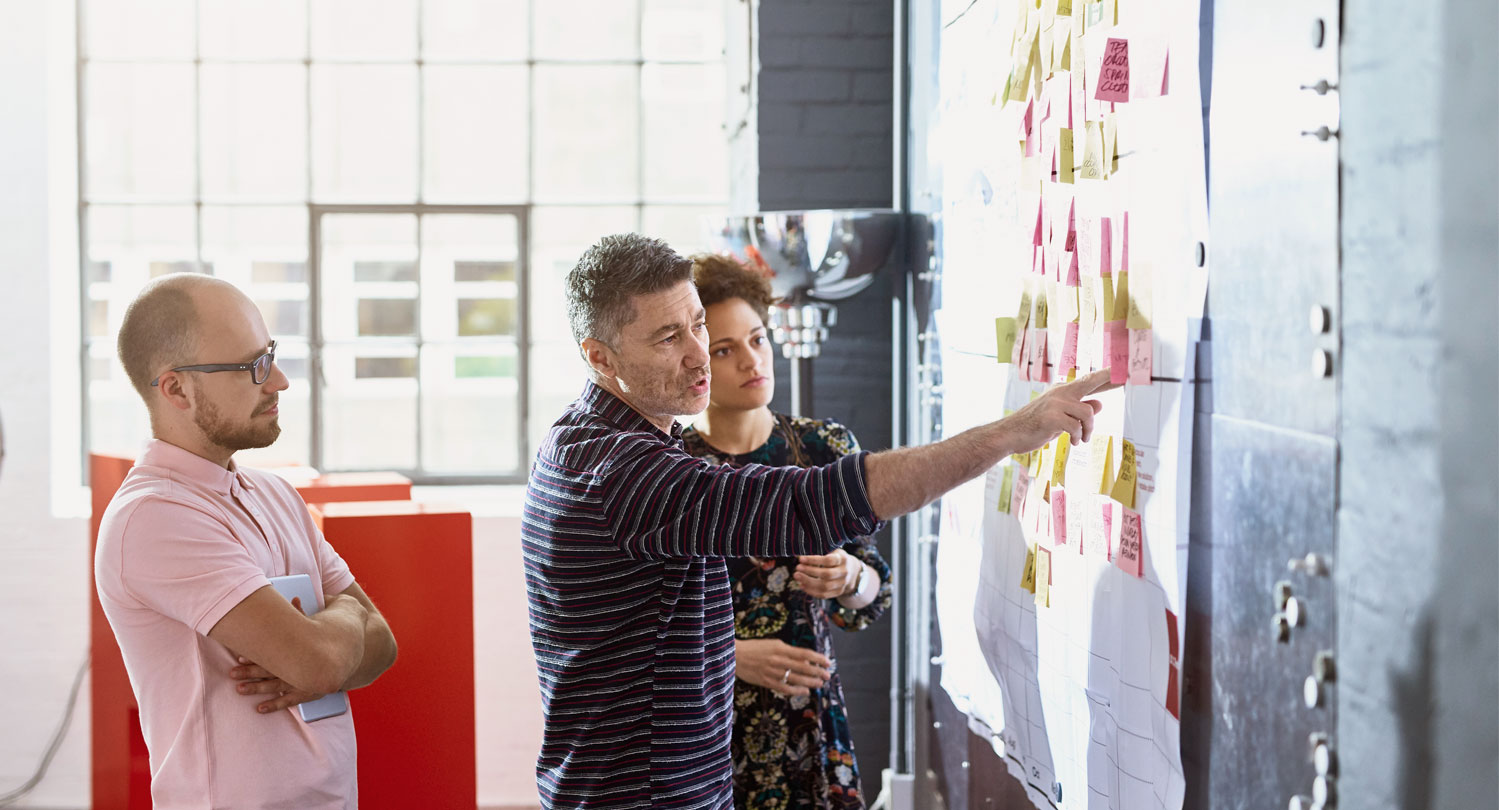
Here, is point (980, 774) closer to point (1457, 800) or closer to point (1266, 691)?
point (1266, 691)

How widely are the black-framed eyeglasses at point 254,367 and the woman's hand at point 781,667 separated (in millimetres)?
848

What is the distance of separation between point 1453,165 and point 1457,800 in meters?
0.45

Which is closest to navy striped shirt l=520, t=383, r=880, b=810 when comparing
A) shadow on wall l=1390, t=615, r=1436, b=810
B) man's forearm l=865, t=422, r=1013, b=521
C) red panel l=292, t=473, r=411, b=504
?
man's forearm l=865, t=422, r=1013, b=521

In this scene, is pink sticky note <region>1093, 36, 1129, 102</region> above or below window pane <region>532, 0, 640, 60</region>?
below

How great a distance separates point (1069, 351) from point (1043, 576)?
36cm

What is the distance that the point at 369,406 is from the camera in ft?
15.1

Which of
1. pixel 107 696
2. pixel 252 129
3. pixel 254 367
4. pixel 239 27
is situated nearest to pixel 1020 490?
pixel 254 367

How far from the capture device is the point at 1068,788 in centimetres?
173

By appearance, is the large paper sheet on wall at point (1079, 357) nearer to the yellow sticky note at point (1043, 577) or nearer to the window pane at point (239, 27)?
the yellow sticky note at point (1043, 577)

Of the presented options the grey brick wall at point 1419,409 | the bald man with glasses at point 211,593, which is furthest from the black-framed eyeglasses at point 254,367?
the grey brick wall at point 1419,409

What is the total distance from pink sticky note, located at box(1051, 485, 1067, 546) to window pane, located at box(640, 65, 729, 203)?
120 inches

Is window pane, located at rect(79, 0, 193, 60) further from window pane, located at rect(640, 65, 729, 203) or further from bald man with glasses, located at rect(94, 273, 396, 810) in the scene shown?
bald man with glasses, located at rect(94, 273, 396, 810)

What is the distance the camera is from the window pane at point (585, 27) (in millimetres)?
4582

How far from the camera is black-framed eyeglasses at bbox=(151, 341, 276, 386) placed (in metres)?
1.64
